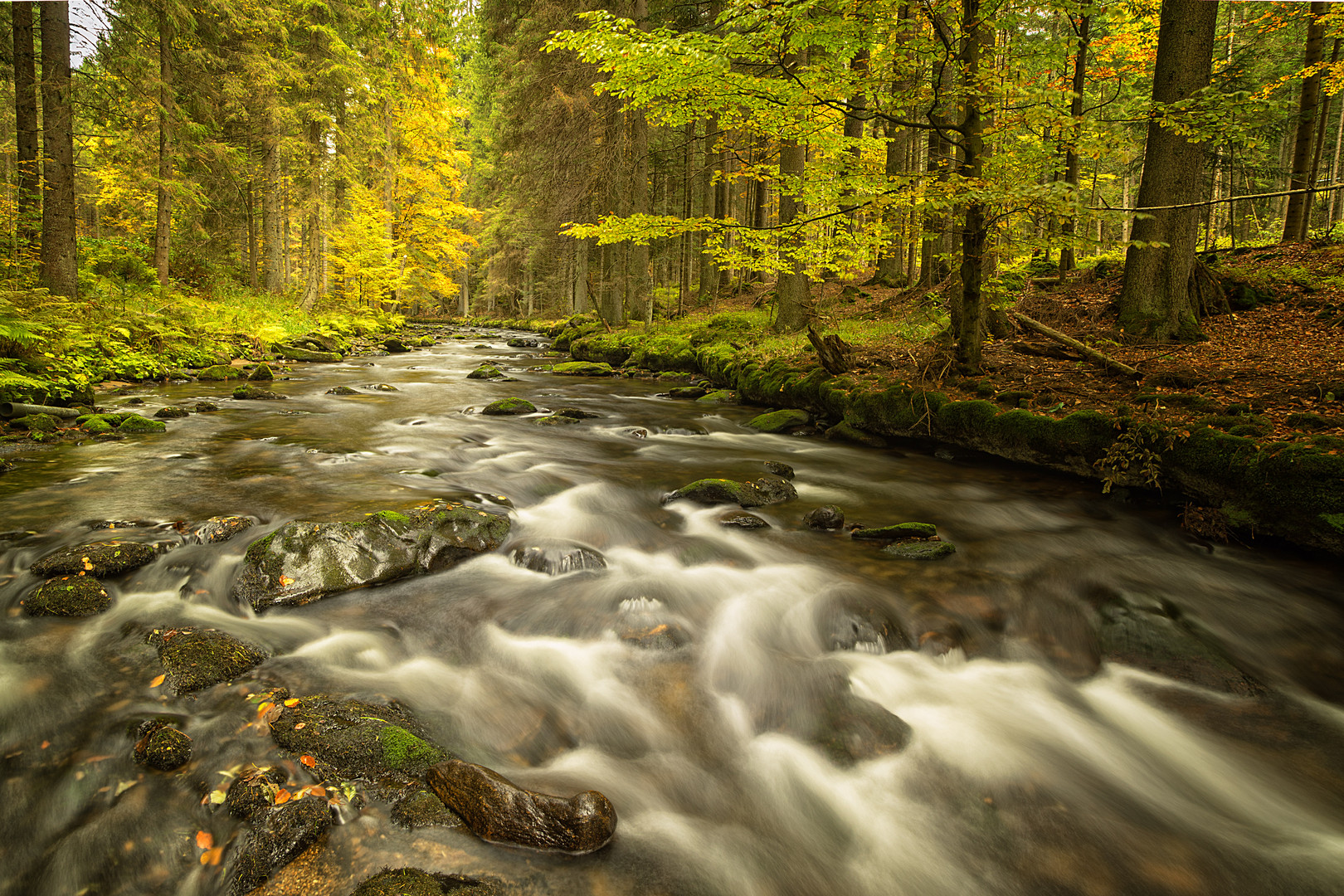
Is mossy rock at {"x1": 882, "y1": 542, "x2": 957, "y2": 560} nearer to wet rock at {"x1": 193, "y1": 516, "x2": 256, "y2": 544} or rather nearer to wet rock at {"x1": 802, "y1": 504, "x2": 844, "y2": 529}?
wet rock at {"x1": 802, "y1": 504, "x2": 844, "y2": 529}

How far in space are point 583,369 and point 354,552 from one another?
40.3 ft

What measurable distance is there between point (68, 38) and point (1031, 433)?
50.7 feet

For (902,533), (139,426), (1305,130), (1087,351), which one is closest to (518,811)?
(902,533)

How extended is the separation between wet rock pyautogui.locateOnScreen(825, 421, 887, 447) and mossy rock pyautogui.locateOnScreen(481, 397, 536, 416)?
17.3 feet

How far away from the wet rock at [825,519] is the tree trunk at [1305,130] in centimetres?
1189

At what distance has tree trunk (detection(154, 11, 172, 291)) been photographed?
13109 millimetres

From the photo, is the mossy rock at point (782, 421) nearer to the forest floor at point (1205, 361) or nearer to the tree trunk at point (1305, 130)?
the forest floor at point (1205, 361)

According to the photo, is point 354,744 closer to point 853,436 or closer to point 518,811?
point 518,811

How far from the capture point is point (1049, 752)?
3.33m

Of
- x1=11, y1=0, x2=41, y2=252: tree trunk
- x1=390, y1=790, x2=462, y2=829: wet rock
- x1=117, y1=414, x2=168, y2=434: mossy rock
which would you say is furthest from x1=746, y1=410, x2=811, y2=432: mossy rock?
x1=11, y1=0, x2=41, y2=252: tree trunk

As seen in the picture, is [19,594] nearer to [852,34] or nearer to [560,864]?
[560,864]

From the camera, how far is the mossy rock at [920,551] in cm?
520

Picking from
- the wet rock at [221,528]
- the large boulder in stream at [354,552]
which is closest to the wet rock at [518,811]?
the large boulder in stream at [354,552]

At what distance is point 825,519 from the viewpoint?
590 cm
